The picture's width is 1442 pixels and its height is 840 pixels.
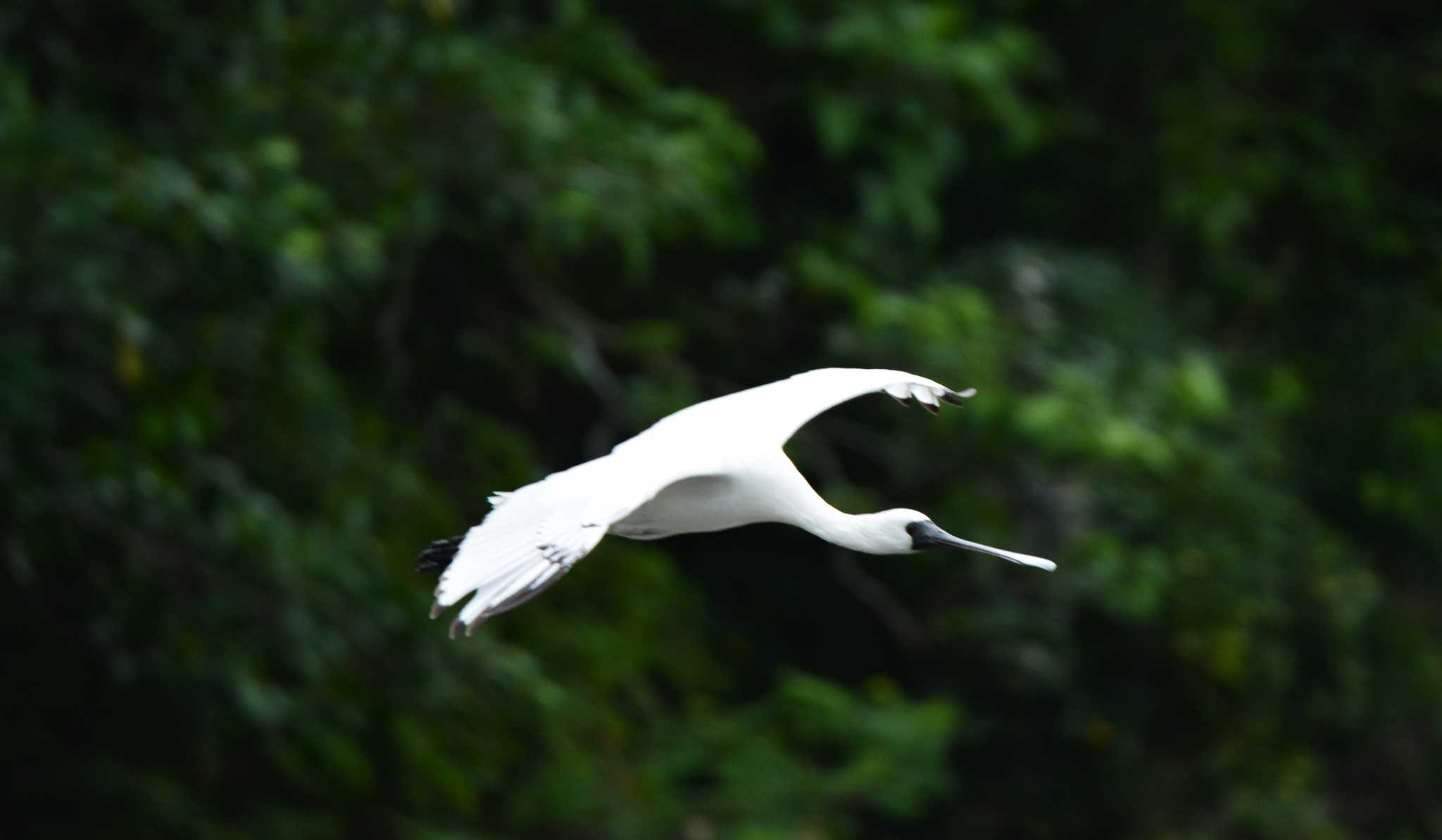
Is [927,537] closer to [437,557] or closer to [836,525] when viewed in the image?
[836,525]

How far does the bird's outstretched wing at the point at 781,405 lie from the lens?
399 cm

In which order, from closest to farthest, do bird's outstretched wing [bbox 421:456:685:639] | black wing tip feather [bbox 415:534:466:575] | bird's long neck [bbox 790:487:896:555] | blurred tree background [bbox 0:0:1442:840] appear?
bird's outstretched wing [bbox 421:456:685:639] → bird's long neck [bbox 790:487:896:555] → black wing tip feather [bbox 415:534:466:575] → blurred tree background [bbox 0:0:1442:840]

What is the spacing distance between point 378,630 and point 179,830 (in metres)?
0.88

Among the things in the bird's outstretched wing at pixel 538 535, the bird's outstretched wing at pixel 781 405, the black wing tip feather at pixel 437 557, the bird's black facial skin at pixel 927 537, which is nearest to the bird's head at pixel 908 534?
the bird's black facial skin at pixel 927 537

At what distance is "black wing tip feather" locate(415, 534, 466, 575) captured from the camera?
439cm

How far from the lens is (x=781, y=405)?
4.23 meters

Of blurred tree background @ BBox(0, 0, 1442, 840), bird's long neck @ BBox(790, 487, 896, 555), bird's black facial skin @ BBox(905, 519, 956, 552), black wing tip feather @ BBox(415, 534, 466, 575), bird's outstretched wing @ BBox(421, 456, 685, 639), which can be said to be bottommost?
bird's outstretched wing @ BBox(421, 456, 685, 639)

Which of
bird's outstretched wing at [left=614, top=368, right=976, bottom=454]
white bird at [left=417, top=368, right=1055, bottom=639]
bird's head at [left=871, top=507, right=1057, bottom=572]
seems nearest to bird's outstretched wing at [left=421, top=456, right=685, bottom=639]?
white bird at [left=417, top=368, right=1055, bottom=639]

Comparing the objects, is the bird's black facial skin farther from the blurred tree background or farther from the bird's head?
the blurred tree background

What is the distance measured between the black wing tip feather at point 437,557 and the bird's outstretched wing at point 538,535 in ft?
2.24

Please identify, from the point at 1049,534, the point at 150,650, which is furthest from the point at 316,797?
the point at 1049,534

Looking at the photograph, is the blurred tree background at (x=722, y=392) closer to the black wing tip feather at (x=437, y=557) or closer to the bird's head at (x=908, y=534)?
the black wing tip feather at (x=437, y=557)

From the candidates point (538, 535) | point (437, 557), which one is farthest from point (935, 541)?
point (437, 557)

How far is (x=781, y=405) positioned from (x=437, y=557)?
2.90 feet
